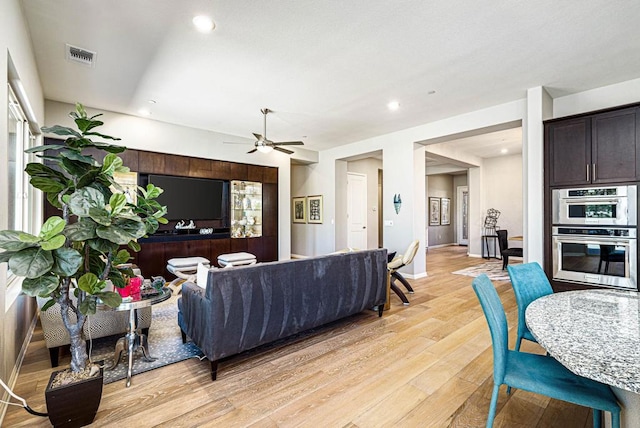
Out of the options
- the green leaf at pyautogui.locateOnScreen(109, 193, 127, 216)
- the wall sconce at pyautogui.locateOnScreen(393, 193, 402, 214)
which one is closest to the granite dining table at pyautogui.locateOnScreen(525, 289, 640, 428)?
the green leaf at pyautogui.locateOnScreen(109, 193, 127, 216)

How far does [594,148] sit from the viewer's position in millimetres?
3566

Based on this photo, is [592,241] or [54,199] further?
[592,241]

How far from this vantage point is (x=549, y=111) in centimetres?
418

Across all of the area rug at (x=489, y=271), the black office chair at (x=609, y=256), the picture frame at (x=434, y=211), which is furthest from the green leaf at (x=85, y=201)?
the picture frame at (x=434, y=211)

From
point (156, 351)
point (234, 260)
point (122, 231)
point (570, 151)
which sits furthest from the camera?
point (234, 260)

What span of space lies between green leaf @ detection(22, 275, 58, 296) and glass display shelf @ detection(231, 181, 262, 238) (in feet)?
15.7

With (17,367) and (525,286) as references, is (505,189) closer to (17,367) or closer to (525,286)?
(525,286)

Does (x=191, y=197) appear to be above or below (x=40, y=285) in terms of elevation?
above

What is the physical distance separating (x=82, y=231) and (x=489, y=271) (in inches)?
279

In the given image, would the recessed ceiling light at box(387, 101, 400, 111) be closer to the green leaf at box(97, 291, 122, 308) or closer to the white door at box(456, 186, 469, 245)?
the green leaf at box(97, 291, 122, 308)

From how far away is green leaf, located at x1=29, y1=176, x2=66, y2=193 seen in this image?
1.67 metres

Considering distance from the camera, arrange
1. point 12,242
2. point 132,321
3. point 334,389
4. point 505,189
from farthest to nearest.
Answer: point 505,189, point 132,321, point 334,389, point 12,242

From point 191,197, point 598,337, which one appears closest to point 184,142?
point 191,197

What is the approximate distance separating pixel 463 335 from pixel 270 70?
11.8 ft
